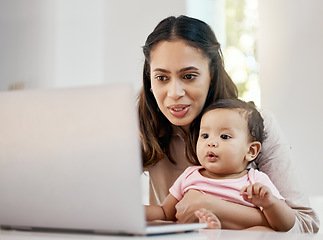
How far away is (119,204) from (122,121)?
0.43 ft

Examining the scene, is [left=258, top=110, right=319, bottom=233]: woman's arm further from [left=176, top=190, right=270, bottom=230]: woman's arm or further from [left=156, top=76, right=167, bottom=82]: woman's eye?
[left=156, top=76, right=167, bottom=82]: woman's eye

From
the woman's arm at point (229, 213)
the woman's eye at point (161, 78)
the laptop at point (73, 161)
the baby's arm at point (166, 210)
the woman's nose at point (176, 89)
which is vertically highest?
the woman's eye at point (161, 78)

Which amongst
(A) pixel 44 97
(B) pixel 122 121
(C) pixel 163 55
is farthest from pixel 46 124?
(C) pixel 163 55

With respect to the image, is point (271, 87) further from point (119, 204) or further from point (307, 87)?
point (119, 204)

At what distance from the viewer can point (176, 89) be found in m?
1.75

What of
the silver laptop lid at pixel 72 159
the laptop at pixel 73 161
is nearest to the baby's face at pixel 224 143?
the laptop at pixel 73 161

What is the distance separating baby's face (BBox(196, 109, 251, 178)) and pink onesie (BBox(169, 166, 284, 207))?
0.13 feet

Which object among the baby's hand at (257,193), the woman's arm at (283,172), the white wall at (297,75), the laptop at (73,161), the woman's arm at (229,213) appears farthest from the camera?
the white wall at (297,75)

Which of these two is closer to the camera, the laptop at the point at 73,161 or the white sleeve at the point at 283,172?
the laptop at the point at 73,161

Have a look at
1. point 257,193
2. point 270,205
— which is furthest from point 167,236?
point 270,205

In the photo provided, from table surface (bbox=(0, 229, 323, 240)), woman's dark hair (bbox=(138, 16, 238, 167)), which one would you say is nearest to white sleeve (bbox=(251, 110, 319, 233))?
woman's dark hair (bbox=(138, 16, 238, 167))

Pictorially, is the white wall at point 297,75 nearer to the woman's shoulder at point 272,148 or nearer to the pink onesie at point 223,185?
the woman's shoulder at point 272,148

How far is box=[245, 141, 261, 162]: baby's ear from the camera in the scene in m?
1.58

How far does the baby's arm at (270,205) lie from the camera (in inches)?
48.1
